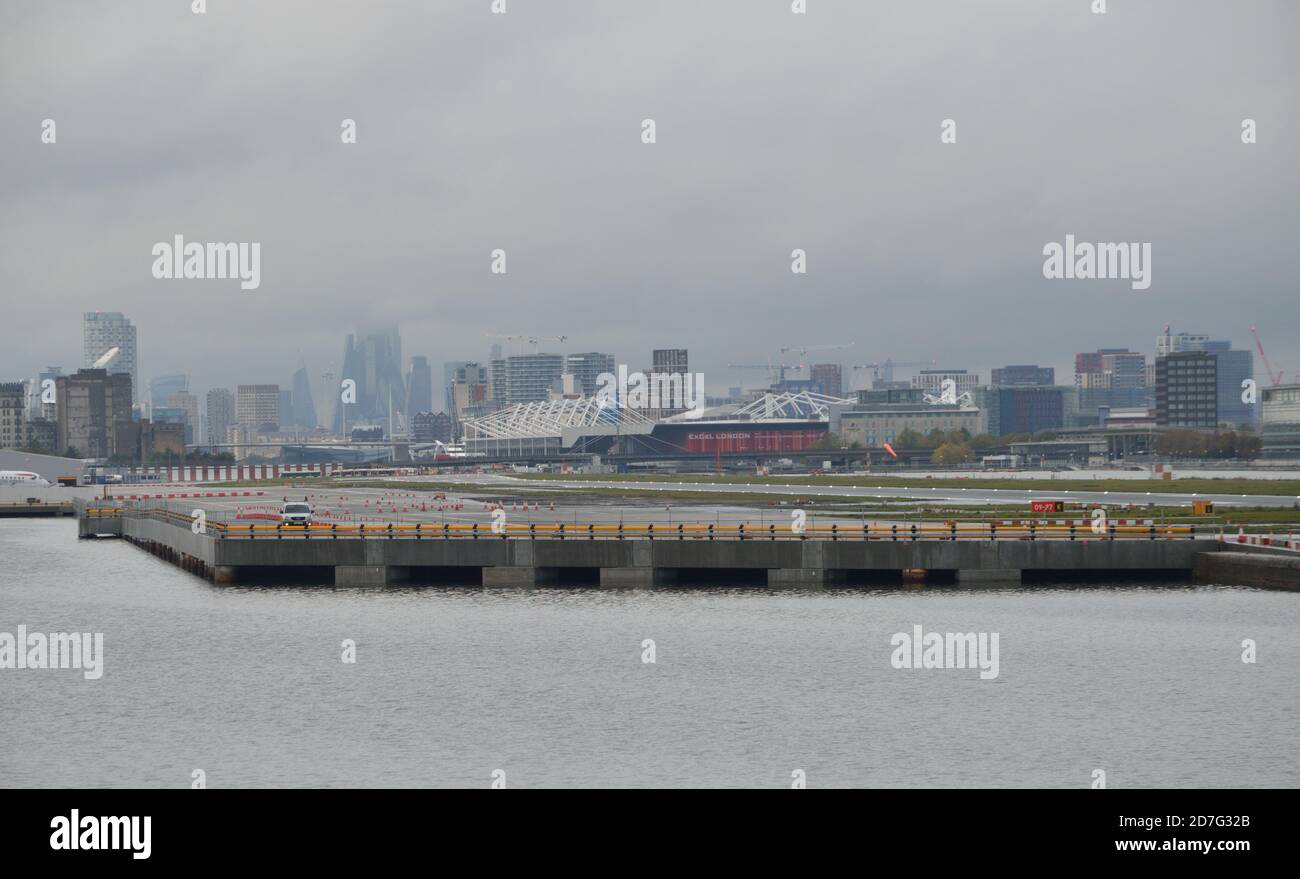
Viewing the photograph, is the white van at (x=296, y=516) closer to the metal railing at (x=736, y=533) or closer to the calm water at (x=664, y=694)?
the metal railing at (x=736, y=533)

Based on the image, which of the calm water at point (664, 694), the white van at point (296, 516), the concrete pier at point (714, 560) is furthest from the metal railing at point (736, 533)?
the white van at point (296, 516)

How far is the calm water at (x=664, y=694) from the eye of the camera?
3934 centimetres

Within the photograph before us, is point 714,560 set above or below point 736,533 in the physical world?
below

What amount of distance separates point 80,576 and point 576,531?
30.8m

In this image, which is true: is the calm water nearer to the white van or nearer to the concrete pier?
the concrete pier

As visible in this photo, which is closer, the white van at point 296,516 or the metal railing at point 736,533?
the metal railing at point 736,533

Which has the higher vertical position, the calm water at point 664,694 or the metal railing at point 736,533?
the metal railing at point 736,533

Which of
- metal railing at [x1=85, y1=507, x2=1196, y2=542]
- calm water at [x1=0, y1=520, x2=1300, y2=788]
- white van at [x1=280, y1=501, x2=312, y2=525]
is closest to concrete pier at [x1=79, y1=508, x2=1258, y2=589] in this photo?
metal railing at [x1=85, y1=507, x2=1196, y2=542]

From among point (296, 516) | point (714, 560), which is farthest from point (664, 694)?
point (296, 516)

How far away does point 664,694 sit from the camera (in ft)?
158

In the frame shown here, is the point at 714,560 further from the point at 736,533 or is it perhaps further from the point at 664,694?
the point at 664,694

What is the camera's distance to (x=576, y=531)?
7981 cm
